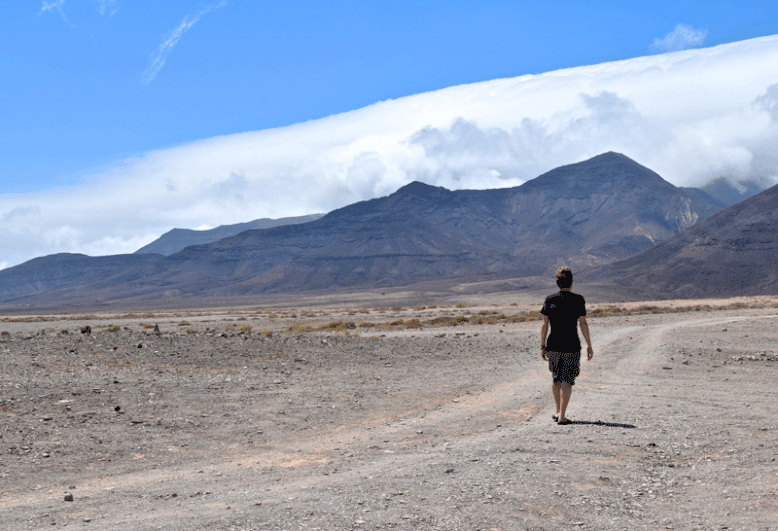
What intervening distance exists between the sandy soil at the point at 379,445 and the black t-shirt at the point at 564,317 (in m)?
1.15

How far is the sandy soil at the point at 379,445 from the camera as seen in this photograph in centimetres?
628

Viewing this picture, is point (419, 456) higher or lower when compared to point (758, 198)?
lower

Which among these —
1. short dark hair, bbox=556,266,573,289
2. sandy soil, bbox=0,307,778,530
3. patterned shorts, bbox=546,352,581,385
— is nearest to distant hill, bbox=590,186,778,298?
sandy soil, bbox=0,307,778,530

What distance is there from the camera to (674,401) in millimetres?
11984

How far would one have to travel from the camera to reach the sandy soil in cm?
628

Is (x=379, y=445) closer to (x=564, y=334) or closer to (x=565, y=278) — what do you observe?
(x=564, y=334)

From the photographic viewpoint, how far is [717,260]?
125750 millimetres

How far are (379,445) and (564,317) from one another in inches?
125

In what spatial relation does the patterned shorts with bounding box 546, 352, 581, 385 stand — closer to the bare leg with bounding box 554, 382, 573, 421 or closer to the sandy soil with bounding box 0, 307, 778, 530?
the bare leg with bounding box 554, 382, 573, 421

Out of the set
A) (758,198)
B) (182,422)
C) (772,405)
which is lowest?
(772,405)

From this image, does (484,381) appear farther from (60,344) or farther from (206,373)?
(60,344)

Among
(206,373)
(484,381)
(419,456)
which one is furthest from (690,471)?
(206,373)

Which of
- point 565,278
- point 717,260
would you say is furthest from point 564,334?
point 717,260

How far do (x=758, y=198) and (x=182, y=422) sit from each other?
6098 inches
